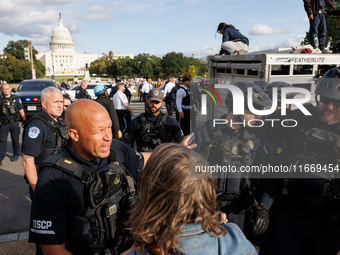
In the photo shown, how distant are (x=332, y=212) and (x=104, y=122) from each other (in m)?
2.10

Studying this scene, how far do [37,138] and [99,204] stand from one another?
67.1 inches

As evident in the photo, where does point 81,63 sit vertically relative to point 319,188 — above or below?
above

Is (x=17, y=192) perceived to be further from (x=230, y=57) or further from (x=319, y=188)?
(x=319, y=188)

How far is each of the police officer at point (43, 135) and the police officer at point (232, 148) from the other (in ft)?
5.85

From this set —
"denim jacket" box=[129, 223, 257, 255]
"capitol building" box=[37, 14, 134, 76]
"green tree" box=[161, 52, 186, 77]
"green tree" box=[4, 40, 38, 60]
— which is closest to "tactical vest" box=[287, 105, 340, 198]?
"denim jacket" box=[129, 223, 257, 255]

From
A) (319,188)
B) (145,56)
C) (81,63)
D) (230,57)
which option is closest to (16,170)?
(230,57)

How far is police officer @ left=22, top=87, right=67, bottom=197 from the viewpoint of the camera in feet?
10.3

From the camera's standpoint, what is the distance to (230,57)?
487cm

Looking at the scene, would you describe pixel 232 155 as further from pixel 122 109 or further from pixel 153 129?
pixel 122 109

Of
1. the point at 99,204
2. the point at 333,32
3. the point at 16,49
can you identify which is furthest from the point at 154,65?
the point at 99,204

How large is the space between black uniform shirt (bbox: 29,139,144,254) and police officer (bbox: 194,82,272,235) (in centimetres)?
114

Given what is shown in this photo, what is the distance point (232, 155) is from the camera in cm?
264

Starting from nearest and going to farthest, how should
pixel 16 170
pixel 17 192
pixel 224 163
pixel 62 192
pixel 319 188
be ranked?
pixel 62 192
pixel 319 188
pixel 224 163
pixel 17 192
pixel 16 170

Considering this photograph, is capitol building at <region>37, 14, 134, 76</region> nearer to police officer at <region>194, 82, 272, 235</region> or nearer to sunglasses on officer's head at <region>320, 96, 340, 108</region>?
police officer at <region>194, 82, 272, 235</region>
